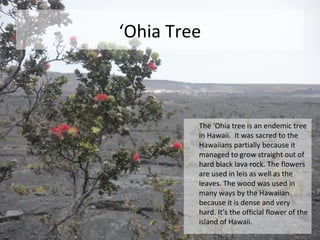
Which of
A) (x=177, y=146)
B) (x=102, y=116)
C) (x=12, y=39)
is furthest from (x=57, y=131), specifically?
(x=12, y=39)

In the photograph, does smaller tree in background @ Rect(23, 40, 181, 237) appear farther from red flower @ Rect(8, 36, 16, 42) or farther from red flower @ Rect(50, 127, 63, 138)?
red flower @ Rect(8, 36, 16, 42)

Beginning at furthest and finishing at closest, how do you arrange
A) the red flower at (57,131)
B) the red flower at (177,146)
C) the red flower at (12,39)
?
the red flower at (12,39) < the red flower at (177,146) < the red flower at (57,131)

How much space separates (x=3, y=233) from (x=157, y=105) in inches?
233

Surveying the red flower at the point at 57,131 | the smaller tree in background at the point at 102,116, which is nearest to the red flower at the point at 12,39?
the smaller tree in background at the point at 102,116

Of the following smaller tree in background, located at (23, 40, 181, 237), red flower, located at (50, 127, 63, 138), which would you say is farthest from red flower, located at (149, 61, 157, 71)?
red flower, located at (50, 127, 63, 138)

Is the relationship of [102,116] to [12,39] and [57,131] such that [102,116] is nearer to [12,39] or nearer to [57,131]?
[57,131]

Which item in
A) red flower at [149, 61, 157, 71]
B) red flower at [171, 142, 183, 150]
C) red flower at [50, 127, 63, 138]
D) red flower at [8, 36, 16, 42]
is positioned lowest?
red flower at [171, 142, 183, 150]

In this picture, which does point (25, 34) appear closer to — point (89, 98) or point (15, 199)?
point (89, 98)

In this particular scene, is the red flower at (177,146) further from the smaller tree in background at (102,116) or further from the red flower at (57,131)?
the red flower at (57,131)

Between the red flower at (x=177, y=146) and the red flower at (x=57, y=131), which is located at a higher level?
the red flower at (x=57, y=131)

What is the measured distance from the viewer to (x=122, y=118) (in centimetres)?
514

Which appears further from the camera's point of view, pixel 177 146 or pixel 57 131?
pixel 177 146

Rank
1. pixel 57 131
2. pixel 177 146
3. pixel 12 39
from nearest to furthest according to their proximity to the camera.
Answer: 1. pixel 57 131
2. pixel 177 146
3. pixel 12 39

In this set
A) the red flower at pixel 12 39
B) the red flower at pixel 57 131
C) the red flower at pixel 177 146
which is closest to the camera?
the red flower at pixel 57 131
